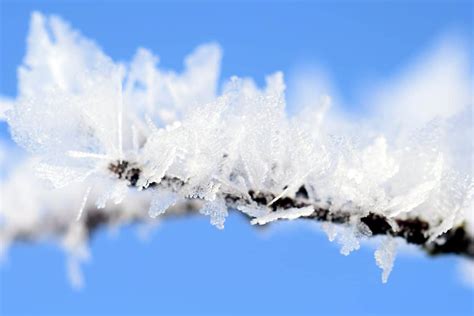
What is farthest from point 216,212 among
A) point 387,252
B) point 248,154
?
point 387,252

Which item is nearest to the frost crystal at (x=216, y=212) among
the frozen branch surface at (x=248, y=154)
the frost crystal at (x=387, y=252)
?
the frozen branch surface at (x=248, y=154)

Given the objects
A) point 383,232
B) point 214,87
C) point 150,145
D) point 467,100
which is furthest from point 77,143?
point 467,100

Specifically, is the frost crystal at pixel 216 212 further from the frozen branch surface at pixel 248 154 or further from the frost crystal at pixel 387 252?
the frost crystal at pixel 387 252

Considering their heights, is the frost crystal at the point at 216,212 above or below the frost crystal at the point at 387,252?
above

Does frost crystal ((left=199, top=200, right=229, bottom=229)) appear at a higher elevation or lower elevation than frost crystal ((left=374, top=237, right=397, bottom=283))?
higher

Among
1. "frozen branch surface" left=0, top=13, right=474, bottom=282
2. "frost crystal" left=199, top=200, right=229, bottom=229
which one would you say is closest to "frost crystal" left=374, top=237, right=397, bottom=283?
"frozen branch surface" left=0, top=13, right=474, bottom=282

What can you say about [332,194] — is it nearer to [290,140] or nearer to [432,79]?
[290,140]

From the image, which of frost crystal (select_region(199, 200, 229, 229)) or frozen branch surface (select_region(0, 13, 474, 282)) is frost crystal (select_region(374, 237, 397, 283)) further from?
frost crystal (select_region(199, 200, 229, 229))

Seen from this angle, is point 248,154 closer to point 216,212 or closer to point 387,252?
point 216,212
